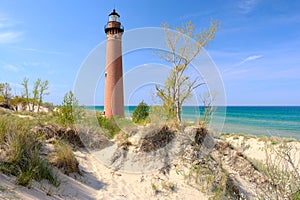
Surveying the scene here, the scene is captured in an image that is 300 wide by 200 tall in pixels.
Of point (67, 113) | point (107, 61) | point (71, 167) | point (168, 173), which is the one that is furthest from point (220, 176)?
point (107, 61)

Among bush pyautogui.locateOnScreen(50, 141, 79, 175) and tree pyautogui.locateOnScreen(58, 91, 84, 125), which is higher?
tree pyautogui.locateOnScreen(58, 91, 84, 125)

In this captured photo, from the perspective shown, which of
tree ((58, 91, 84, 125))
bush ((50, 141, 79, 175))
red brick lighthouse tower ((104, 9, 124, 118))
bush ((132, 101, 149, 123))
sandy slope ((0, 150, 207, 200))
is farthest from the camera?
red brick lighthouse tower ((104, 9, 124, 118))

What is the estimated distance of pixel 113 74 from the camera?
48.2 ft

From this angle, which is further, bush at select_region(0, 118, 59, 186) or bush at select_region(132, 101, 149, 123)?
bush at select_region(132, 101, 149, 123)

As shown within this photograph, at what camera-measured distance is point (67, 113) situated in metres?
9.17

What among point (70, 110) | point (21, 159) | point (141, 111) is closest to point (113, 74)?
point (141, 111)

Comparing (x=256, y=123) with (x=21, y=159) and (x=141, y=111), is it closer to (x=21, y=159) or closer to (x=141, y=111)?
(x=141, y=111)

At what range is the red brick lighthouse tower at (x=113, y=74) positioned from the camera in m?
14.6

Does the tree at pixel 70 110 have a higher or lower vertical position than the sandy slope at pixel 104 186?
higher

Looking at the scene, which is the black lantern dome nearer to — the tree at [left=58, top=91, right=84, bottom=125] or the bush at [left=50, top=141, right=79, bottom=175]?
the tree at [left=58, top=91, right=84, bottom=125]

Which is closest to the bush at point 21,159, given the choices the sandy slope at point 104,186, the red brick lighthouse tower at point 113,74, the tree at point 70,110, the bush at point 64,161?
the sandy slope at point 104,186

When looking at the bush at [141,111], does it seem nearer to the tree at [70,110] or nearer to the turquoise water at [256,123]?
the turquoise water at [256,123]

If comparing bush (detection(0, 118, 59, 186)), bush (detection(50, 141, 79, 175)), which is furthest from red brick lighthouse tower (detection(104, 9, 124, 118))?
bush (detection(0, 118, 59, 186))

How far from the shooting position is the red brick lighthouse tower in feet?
47.9
